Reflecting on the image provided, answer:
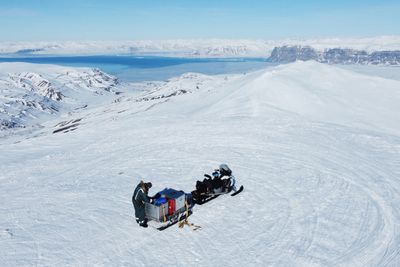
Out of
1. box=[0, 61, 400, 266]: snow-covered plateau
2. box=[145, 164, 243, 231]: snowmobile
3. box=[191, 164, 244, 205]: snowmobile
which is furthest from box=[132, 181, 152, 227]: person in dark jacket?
box=[191, 164, 244, 205]: snowmobile

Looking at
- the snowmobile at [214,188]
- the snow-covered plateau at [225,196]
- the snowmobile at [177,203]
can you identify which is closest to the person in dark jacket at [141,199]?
the snowmobile at [177,203]

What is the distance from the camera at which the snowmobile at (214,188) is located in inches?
697

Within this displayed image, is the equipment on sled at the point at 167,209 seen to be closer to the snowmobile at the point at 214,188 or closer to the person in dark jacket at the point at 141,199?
the person in dark jacket at the point at 141,199

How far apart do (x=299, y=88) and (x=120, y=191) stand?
113ft

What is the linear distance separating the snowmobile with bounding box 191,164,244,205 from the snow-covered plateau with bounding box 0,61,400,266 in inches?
13.7

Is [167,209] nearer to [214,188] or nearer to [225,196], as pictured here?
[214,188]

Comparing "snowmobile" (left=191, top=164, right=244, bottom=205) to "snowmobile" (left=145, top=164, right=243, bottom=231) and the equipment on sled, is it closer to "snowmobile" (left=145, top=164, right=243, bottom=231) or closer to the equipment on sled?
"snowmobile" (left=145, top=164, right=243, bottom=231)

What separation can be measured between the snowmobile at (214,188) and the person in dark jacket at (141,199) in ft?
9.90

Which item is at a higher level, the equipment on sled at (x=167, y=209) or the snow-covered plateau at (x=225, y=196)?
the equipment on sled at (x=167, y=209)

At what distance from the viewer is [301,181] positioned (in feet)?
67.6

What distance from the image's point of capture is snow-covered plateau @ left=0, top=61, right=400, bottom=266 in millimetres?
13562

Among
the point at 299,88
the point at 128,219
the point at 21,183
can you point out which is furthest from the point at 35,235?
the point at 299,88

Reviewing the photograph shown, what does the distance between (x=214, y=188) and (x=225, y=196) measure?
2.87 feet

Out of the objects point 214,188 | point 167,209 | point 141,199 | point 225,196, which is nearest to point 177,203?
point 167,209
